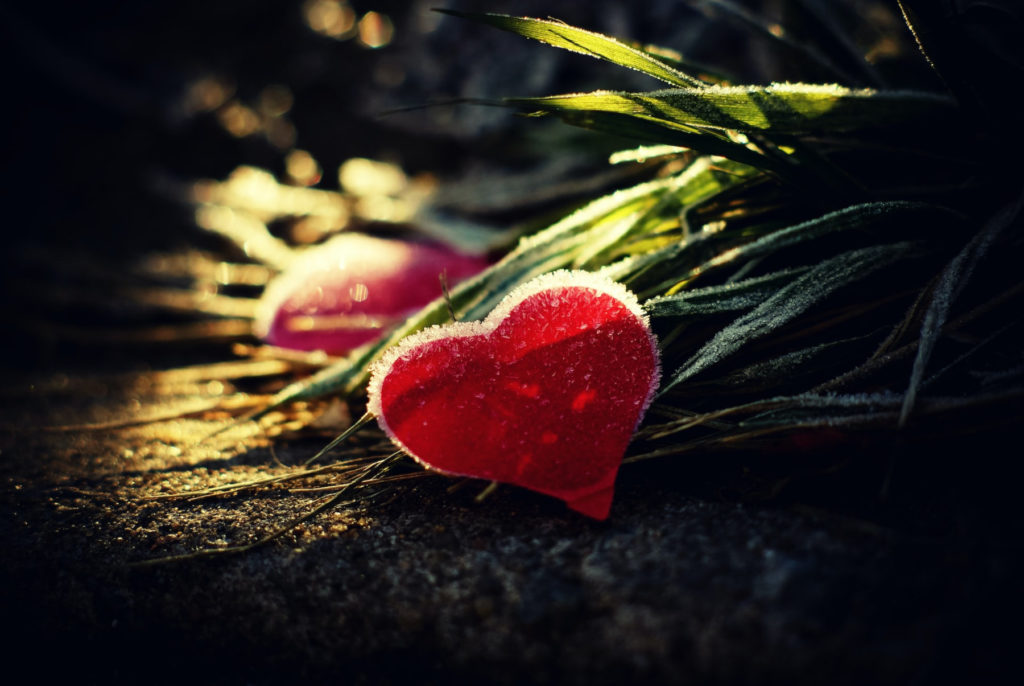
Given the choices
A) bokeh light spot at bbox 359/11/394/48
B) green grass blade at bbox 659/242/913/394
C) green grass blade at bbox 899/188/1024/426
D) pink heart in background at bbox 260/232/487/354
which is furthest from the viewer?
bokeh light spot at bbox 359/11/394/48

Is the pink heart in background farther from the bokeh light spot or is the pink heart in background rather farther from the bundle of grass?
the bokeh light spot

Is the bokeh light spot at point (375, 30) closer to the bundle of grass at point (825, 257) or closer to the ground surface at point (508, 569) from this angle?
the ground surface at point (508, 569)

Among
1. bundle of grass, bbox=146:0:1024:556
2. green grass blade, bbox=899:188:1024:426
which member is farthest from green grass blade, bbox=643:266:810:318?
green grass blade, bbox=899:188:1024:426

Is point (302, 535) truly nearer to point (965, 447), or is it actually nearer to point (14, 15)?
point (965, 447)

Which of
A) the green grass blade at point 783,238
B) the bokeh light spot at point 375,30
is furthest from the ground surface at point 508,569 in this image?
the bokeh light spot at point 375,30

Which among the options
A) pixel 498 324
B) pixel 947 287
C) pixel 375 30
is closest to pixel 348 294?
pixel 498 324

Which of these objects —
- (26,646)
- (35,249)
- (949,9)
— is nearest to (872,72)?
(949,9)
